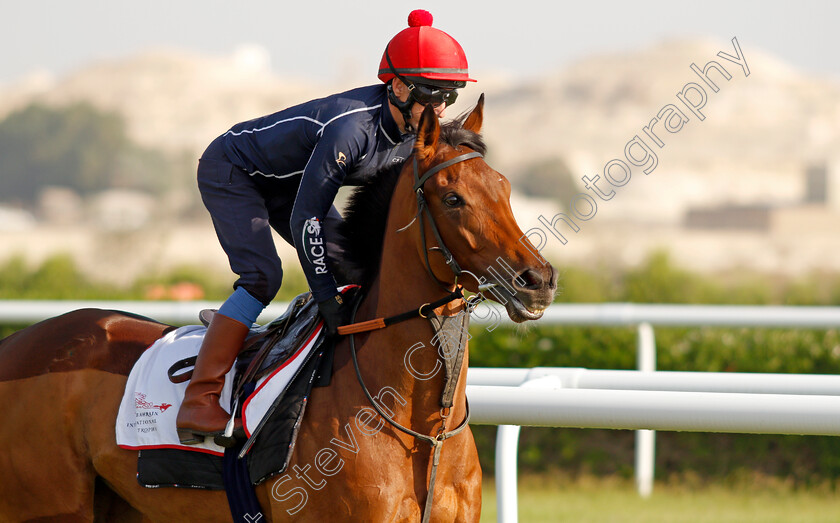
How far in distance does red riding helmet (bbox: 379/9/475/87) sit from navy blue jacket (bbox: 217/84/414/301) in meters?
0.14

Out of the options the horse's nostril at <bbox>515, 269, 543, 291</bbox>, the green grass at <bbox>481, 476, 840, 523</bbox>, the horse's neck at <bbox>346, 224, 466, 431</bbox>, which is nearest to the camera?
the horse's nostril at <bbox>515, 269, 543, 291</bbox>

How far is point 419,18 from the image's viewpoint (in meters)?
3.06

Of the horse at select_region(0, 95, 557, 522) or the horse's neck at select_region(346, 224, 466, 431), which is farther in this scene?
the horse's neck at select_region(346, 224, 466, 431)

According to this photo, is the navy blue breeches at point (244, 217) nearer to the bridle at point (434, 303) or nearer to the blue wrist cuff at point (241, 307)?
the blue wrist cuff at point (241, 307)

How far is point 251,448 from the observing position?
2.87 meters

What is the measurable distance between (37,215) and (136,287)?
4814 centimetres

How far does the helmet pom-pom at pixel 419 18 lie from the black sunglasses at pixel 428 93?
23cm

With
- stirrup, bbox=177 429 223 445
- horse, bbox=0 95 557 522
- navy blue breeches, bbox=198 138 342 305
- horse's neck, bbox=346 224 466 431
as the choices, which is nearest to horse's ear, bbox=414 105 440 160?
horse, bbox=0 95 557 522

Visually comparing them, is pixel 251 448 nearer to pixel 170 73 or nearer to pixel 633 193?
pixel 633 193

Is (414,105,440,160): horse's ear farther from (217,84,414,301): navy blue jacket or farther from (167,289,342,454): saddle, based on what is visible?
(167,289,342,454): saddle

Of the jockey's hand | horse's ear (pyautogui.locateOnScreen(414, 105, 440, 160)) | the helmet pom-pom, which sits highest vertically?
the helmet pom-pom

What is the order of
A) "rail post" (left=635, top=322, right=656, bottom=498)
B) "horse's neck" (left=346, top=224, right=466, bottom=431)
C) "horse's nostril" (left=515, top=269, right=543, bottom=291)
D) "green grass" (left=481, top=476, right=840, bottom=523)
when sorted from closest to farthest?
1. "horse's nostril" (left=515, top=269, right=543, bottom=291)
2. "horse's neck" (left=346, top=224, right=466, bottom=431)
3. "green grass" (left=481, top=476, right=840, bottom=523)
4. "rail post" (left=635, top=322, right=656, bottom=498)

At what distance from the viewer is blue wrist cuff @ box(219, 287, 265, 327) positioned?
3.01 meters

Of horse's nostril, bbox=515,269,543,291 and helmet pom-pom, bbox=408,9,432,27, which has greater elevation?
helmet pom-pom, bbox=408,9,432,27
